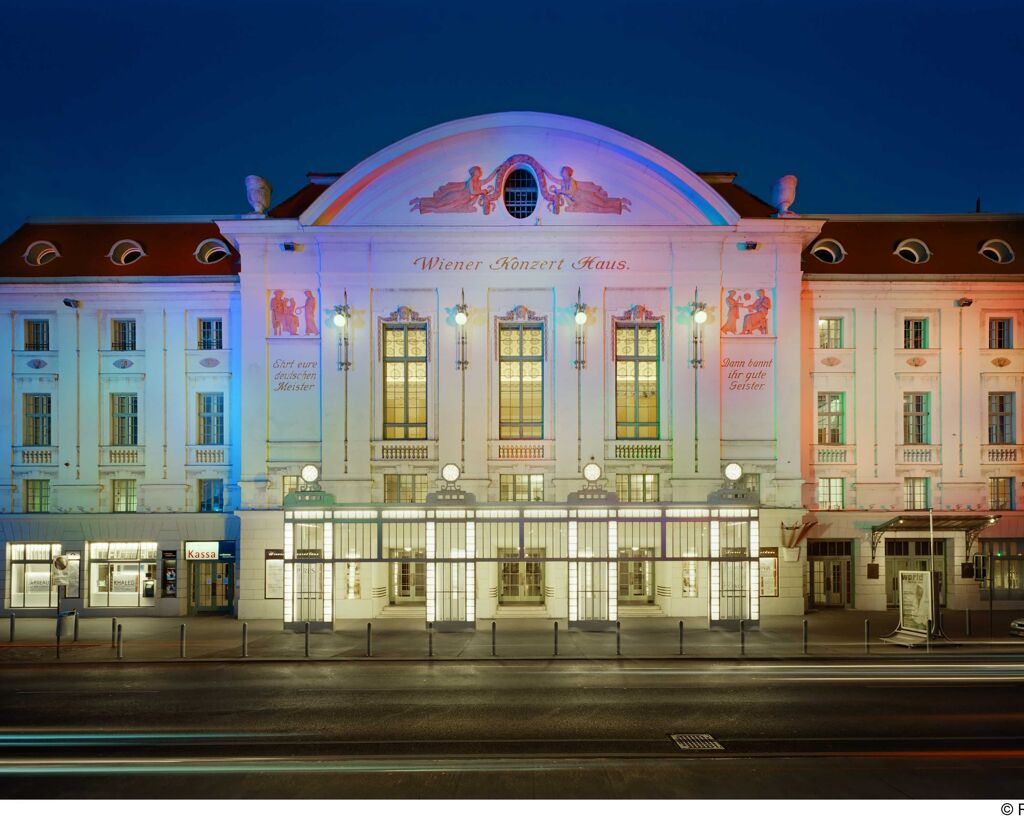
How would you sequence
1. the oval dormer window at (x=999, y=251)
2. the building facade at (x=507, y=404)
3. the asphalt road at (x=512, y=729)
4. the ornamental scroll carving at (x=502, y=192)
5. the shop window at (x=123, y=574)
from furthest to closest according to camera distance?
the oval dormer window at (x=999, y=251)
the shop window at (x=123, y=574)
the ornamental scroll carving at (x=502, y=192)
the building facade at (x=507, y=404)
the asphalt road at (x=512, y=729)

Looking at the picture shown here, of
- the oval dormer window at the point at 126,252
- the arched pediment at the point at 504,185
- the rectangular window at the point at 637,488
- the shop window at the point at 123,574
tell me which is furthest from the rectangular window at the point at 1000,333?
the oval dormer window at the point at 126,252

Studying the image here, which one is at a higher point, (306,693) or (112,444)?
(112,444)

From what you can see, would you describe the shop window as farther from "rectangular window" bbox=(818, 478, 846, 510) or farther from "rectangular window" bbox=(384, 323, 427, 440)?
"rectangular window" bbox=(818, 478, 846, 510)

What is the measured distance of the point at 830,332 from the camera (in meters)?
31.7

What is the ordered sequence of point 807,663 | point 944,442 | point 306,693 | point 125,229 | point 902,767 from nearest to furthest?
point 902,767, point 306,693, point 807,663, point 944,442, point 125,229

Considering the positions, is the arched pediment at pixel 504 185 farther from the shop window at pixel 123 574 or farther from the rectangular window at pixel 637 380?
the shop window at pixel 123 574

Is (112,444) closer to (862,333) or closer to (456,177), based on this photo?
(456,177)

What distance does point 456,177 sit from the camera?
29.7 meters

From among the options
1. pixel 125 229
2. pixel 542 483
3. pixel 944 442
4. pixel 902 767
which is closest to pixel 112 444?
pixel 125 229

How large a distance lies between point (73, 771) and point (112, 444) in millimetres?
21704

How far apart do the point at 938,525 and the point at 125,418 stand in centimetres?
3207

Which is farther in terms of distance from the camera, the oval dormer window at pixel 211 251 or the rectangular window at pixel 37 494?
the oval dormer window at pixel 211 251

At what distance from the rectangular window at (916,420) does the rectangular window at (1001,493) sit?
317cm

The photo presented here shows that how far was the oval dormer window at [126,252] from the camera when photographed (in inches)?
1275
